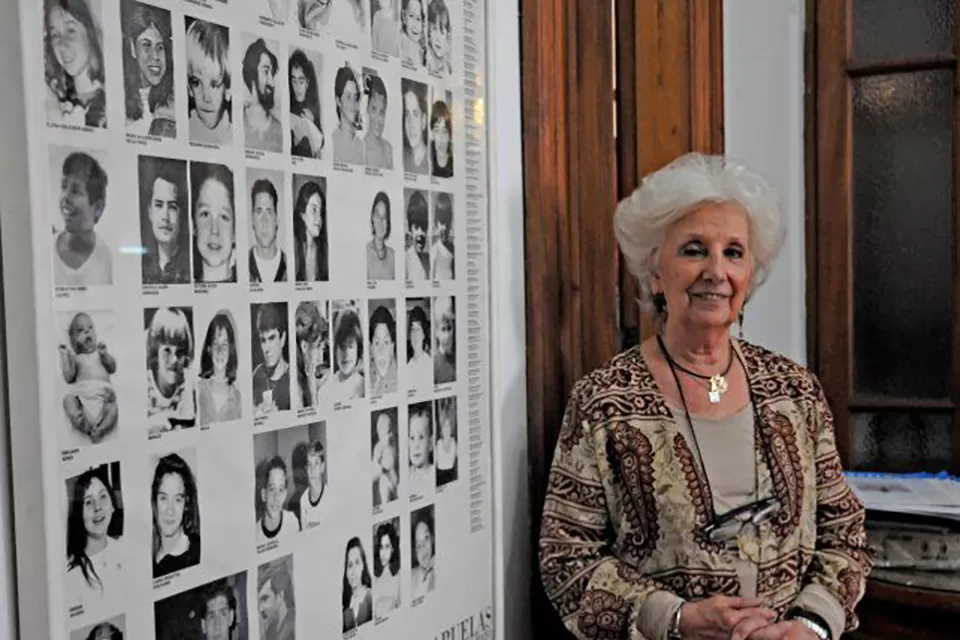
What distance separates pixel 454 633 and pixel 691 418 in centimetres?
46

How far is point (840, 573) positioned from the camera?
1.40 metres

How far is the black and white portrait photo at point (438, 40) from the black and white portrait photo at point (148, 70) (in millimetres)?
443

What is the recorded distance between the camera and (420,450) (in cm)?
117

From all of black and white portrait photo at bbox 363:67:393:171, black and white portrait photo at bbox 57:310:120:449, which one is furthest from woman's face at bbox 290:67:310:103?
black and white portrait photo at bbox 57:310:120:449

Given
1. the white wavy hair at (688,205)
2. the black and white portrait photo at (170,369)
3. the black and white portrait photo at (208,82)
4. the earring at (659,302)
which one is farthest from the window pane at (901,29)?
the black and white portrait photo at (170,369)

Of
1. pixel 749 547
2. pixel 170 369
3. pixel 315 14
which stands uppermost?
pixel 315 14

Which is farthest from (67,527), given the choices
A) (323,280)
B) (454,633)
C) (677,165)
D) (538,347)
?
(677,165)

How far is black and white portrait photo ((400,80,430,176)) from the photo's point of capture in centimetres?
113

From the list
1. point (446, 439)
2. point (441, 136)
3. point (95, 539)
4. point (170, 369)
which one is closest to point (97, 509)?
point (95, 539)

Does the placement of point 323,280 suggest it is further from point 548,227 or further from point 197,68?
point 548,227

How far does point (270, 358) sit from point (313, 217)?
0.51 ft

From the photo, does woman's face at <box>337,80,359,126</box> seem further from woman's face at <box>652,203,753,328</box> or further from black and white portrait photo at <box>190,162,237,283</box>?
woman's face at <box>652,203,753,328</box>

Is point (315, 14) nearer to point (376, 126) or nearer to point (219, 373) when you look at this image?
point (376, 126)

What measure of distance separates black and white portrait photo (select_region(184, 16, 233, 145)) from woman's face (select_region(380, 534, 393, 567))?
496 millimetres
